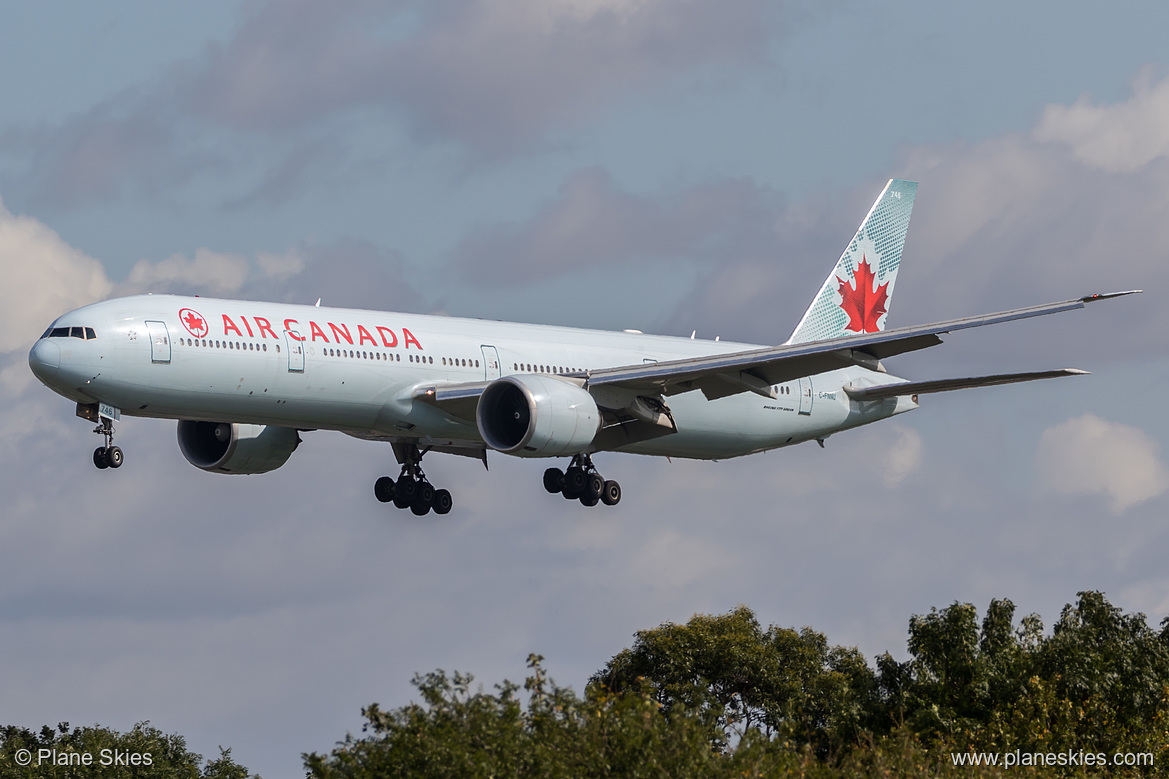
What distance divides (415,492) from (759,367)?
1165cm

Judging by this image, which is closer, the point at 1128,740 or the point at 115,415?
the point at 115,415

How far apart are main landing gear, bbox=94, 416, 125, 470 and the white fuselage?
58cm

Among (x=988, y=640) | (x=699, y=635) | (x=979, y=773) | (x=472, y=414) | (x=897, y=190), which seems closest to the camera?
(x=979, y=773)

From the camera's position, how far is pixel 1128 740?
163ft

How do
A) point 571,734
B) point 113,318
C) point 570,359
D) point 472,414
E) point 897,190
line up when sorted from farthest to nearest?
point 897,190 < point 570,359 < point 472,414 < point 113,318 < point 571,734

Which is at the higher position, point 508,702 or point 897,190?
point 897,190

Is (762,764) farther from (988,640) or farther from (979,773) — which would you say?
(988,640)

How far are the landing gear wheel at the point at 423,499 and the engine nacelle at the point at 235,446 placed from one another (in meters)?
3.92

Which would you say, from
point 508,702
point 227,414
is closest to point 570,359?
point 227,414

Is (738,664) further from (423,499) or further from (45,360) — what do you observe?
(45,360)

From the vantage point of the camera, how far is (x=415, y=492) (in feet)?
179

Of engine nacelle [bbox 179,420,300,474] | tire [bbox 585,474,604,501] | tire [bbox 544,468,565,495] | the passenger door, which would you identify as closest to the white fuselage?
the passenger door

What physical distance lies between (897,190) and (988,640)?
18393mm

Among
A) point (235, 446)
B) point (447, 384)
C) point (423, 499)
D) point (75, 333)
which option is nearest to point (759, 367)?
point (447, 384)
